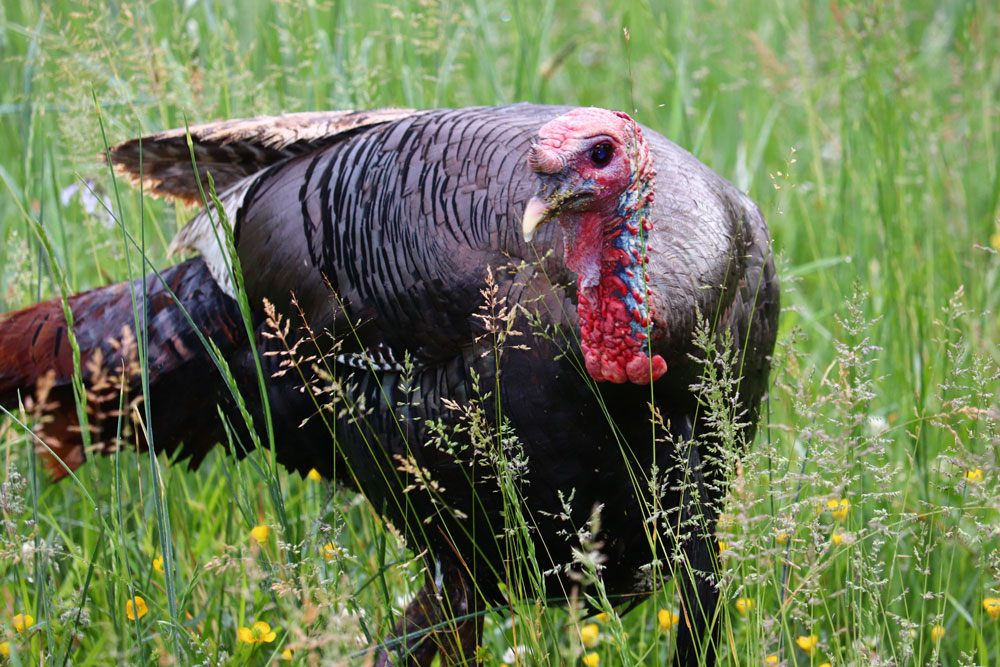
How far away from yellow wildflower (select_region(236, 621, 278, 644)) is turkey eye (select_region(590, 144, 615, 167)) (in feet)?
3.64

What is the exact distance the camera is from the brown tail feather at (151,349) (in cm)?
280

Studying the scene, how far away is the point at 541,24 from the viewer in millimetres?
3594

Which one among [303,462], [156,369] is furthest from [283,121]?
[303,462]

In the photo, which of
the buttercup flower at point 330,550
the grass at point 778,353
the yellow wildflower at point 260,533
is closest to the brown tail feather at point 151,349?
the grass at point 778,353

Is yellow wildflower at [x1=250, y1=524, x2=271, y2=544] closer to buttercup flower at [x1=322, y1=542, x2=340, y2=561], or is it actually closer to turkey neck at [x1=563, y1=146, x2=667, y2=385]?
buttercup flower at [x1=322, y1=542, x2=340, y2=561]

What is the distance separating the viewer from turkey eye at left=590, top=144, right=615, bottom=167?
2055 millimetres

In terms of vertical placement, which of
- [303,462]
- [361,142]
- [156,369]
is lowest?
[303,462]

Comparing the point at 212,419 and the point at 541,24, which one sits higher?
the point at 541,24

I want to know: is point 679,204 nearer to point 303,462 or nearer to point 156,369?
point 303,462

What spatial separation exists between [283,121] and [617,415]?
1328 mm

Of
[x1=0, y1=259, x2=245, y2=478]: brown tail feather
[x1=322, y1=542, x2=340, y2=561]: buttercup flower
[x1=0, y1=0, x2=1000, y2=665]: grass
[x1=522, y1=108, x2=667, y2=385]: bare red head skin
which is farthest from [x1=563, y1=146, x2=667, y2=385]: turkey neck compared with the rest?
[x1=0, y1=259, x2=245, y2=478]: brown tail feather

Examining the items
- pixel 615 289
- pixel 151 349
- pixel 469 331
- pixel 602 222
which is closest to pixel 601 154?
pixel 602 222

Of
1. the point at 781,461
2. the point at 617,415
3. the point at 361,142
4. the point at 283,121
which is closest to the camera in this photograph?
the point at 781,461

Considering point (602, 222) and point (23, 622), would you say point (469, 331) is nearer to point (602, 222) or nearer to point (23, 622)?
point (602, 222)
